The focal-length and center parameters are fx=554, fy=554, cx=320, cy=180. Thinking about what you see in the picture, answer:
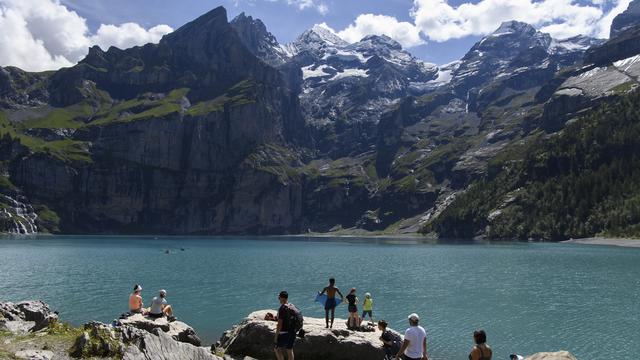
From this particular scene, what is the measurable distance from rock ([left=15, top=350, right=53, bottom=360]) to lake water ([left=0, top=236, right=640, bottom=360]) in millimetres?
30042

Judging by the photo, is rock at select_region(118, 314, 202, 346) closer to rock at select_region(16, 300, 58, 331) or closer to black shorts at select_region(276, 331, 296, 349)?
rock at select_region(16, 300, 58, 331)

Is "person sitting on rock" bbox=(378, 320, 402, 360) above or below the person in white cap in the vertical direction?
below

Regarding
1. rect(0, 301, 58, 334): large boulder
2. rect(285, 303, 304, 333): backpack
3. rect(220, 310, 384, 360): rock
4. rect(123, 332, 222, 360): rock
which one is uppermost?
rect(285, 303, 304, 333): backpack

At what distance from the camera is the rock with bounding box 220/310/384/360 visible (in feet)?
112

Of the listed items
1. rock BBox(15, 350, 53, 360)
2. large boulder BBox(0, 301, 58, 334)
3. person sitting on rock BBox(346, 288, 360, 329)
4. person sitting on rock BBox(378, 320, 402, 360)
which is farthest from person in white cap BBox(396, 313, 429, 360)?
large boulder BBox(0, 301, 58, 334)

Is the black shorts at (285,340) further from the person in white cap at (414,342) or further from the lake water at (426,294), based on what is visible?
the lake water at (426,294)

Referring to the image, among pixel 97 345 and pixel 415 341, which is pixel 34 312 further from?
pixel 415 341

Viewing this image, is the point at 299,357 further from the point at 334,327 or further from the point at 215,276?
the point at 215,276

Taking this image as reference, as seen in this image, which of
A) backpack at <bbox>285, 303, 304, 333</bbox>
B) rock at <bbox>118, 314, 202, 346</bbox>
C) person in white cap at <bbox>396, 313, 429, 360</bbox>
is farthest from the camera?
rock at <bbox>118, 314, 202, 346</bbox>

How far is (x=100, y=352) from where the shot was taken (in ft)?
71.6

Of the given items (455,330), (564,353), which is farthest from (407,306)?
(564,353)

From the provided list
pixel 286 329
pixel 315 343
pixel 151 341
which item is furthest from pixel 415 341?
pixel 315 343

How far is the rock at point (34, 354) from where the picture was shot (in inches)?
789

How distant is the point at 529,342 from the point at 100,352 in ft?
123
